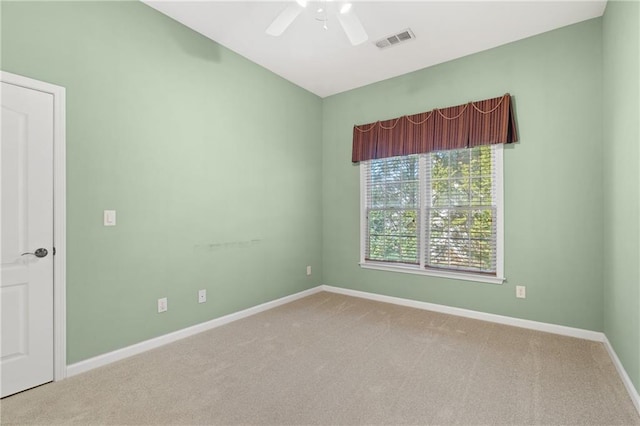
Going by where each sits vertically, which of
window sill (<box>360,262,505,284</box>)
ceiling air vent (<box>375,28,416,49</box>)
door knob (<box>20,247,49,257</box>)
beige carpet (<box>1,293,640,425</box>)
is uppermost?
ceiling air vent (<box>375,28,416,49</box>)

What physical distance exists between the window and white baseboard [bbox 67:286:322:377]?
1.63m

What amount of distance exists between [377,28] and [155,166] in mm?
2526

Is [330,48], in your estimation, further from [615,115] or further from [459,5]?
[615,115]

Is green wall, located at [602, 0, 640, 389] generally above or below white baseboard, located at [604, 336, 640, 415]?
above

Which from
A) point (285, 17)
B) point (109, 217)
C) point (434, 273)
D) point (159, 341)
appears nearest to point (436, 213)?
point (434, 273)

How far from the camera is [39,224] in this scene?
2.14 metres

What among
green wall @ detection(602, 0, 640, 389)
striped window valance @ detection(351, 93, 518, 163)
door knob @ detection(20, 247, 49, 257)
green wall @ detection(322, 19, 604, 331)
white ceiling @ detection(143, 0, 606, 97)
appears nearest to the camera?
green wall @ detection(602, 0, 640, 389)

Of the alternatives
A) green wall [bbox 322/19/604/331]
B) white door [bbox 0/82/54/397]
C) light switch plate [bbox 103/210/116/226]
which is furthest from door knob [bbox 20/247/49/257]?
green wall [bbox 322/19/604/331]

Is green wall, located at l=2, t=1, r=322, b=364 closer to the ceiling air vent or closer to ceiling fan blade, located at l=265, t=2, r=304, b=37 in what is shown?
ceiling fan blade, located at l=265, t=2, r=304, b=37

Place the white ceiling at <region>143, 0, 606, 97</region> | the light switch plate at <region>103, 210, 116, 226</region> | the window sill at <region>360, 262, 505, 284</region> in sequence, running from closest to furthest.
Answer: the light switch plate at <region>103, 210, 116, 226</region> < the white ceiling at <region>143, 0, 606, 97</region> < the window sill at <region>360, 262, 505, 284</region>

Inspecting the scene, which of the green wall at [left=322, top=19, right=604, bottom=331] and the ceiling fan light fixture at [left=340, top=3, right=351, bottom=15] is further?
the green wall at [left=322, top=19, right=604, bottom=331]

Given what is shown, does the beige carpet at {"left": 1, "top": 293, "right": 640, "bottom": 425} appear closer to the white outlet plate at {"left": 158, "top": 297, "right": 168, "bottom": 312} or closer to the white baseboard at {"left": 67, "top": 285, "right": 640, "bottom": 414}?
the white baseboard at {"left": 67, "top": 285, "right": 640, "bottom": 414}

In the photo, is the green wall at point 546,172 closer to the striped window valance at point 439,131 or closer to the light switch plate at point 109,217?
the striped window valance at point 439,131

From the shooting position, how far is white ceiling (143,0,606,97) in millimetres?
2729
